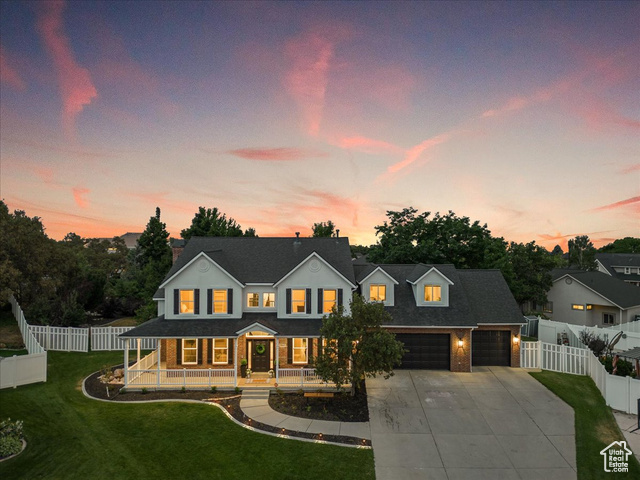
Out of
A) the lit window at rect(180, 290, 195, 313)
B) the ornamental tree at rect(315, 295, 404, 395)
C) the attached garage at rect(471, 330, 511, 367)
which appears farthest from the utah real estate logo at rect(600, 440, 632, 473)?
the lit window at rect(180, 290, 195, 313)

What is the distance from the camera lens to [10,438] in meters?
11.1

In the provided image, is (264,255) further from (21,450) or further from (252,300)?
(21,450)

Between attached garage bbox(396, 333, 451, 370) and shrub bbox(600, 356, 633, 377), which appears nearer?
shrub bbox(600, 356, 633, 377)

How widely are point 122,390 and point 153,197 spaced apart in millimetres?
20599

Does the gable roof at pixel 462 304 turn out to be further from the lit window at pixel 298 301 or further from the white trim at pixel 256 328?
the white trim at pixel 256 328

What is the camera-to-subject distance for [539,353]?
2081 cm

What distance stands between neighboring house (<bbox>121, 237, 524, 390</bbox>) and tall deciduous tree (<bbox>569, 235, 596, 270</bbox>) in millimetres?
72058

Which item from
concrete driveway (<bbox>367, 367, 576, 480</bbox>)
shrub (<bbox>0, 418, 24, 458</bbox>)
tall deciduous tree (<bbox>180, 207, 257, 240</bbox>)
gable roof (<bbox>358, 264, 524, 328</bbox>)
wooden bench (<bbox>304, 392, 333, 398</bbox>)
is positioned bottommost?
wooden bench (<bbox>304, 392, 333, 398</bbox>)

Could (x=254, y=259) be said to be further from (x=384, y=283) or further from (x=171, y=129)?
(x=171, y=129)

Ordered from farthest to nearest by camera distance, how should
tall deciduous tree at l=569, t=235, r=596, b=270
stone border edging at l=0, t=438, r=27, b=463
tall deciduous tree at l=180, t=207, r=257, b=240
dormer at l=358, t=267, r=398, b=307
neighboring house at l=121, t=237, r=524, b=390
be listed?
tall deciduous tree at l=569, t=235, r=596, b=270 → tall deciduous tree at l=180, t=207, r=257, b=240 → dormer at l=358, t=267, r=398, b=307 → neighboring house at l=121, t=237, r=524, b=390 → stone border edging at l=0, t=438, r=27, b=463

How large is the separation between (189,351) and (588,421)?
19897 millimetres

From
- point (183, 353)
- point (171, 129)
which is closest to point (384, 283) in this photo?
point (183, 353)

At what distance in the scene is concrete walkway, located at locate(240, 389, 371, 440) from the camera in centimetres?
1332

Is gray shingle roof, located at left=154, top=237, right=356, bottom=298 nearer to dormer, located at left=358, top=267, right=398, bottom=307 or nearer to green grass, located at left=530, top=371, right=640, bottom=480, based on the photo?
dormer, located at left=358, top=267, right=398, bottom=307
